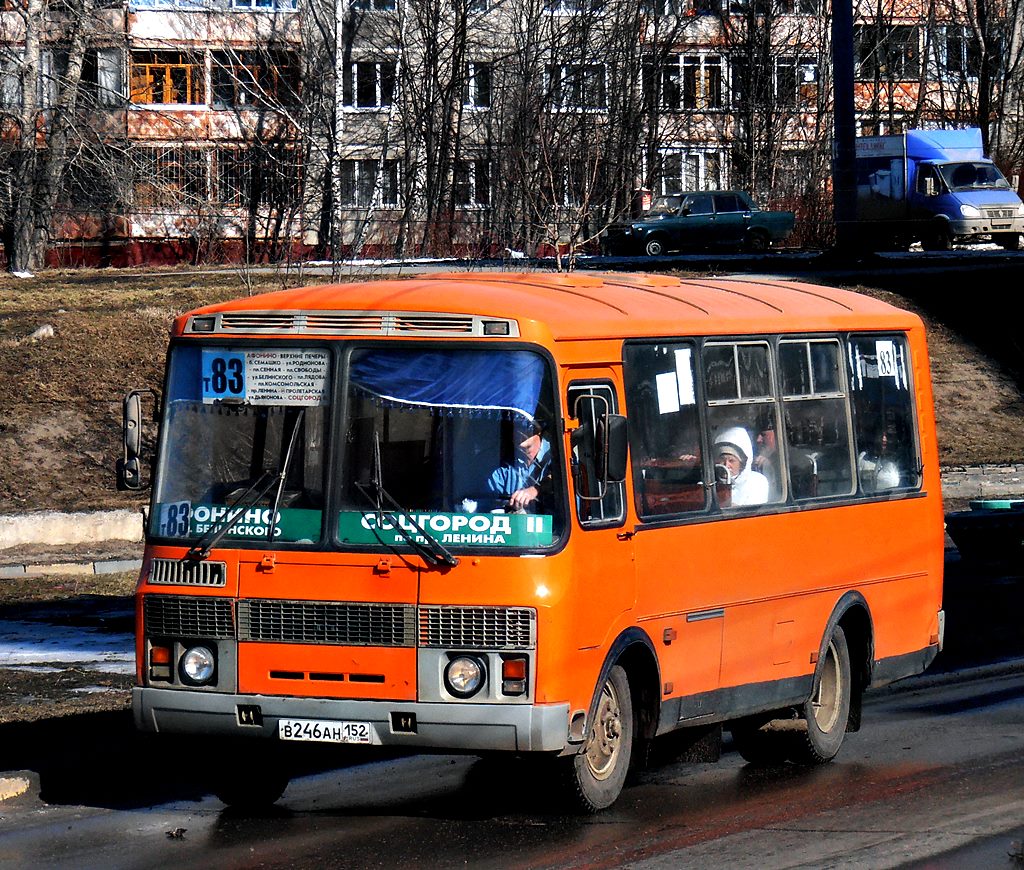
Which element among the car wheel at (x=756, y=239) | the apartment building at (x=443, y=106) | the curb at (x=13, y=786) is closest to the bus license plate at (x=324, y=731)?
the curb at (x=13, y=786)

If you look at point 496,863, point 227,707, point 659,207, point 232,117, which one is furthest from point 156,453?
point 232,117

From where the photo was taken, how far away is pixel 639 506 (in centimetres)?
881

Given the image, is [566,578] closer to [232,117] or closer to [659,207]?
[659,207]

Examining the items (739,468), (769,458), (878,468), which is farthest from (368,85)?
(739,468)

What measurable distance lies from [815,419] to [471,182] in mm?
46775

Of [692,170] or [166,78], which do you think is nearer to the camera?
[166,78]

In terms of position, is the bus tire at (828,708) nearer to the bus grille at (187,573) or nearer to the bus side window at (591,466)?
the bus side window at (591,466)

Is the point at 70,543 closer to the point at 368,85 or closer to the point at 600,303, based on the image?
the point at 600,303

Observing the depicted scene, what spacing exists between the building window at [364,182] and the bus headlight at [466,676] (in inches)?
1896

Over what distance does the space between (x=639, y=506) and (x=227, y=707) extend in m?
2.18

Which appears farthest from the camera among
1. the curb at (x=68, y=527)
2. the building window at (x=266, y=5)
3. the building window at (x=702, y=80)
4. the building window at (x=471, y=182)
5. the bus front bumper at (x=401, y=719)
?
the building window at (x=702, y=80)

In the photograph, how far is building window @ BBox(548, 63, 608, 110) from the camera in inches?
2169

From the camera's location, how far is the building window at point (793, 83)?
66.2m

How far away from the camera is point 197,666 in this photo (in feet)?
27.1
